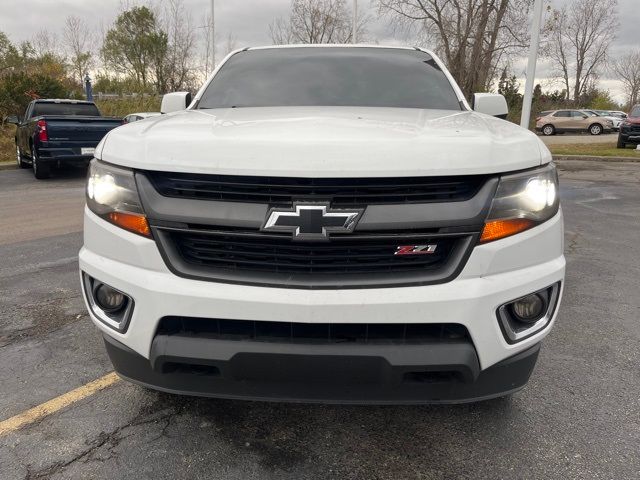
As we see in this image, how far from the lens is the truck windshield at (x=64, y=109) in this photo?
12430mm

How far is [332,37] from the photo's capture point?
32.9 metres

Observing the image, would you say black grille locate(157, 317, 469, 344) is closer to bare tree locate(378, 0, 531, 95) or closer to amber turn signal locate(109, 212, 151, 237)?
amber turn signal locate(109, 212, 151, 237)

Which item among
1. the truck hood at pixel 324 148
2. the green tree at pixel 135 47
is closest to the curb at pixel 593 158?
the truck hood at pixel 324 148

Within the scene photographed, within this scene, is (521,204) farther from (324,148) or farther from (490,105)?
(490,105)

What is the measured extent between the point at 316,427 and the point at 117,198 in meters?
1.34

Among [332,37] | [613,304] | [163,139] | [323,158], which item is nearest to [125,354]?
[163,139]

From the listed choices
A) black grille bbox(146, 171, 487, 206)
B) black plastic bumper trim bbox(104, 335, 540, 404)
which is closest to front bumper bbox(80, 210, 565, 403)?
black plastic bumper trim bbox(104, 335, 540, 404)

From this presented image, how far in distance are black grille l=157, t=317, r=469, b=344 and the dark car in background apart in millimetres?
20795

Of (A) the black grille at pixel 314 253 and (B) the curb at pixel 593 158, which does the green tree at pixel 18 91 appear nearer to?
(B) the curb at pixel 593 158

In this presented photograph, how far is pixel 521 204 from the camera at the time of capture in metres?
1.87

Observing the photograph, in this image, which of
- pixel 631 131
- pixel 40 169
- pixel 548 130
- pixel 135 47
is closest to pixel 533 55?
pixel 631 131

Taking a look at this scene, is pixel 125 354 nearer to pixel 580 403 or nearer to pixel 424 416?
pixel 424 416

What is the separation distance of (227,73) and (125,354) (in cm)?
235

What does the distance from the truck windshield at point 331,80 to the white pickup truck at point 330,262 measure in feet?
3.96
